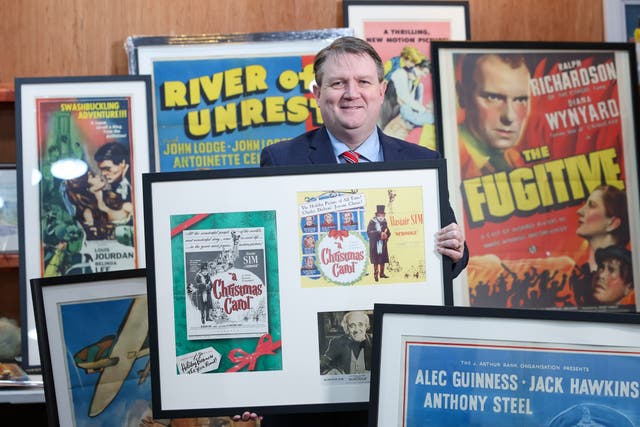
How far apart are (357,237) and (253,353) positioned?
0.35 metres

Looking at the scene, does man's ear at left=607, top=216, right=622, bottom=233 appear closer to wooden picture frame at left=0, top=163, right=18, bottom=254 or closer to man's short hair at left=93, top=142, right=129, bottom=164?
man's short hair at left=93, top=142, right=129, bottom=164

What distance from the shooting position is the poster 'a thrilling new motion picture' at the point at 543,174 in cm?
335

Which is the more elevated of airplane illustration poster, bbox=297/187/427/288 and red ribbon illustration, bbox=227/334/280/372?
airplane illustration poster, bbox=297/187/427/288

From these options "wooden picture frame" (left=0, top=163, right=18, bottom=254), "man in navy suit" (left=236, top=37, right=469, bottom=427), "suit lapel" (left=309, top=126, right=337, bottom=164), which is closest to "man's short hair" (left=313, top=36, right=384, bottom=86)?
"man in navy suit" (left=236, top=37, right=469, bottom=427)

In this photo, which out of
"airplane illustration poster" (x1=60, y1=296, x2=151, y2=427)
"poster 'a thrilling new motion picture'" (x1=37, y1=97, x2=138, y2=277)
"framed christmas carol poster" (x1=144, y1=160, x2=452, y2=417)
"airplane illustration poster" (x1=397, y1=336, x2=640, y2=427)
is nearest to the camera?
"airplane illustration poster" (x1=397, y1=336, x2=640, y2=427)

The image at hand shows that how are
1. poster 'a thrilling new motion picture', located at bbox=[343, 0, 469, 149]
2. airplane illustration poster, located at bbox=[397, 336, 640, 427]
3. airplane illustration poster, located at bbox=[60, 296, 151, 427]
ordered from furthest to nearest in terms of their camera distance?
poster 'a thrilling new motion picture', located at bbox=[343, 0, 469, 149]
airplane illustration poster, located at bbox=[60, 296, 151, 427]
airplane illustration poster, located at bbox=[397, 336, 640, 427]

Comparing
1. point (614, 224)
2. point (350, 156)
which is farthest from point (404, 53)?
point (350, 156)

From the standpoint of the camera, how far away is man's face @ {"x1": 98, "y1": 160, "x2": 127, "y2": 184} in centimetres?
310

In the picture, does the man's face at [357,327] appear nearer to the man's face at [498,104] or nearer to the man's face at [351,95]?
the man's face at [351,95]

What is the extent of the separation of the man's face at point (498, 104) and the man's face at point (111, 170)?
1.42 m

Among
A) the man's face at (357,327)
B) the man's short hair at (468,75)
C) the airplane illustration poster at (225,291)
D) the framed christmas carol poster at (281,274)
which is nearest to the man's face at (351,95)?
the framed christmas carol poster at (281,274)

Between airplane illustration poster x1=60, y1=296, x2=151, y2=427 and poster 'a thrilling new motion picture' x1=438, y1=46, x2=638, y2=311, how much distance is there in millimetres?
1596

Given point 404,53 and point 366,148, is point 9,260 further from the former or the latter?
point 404,53

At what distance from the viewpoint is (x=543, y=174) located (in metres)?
3.40
